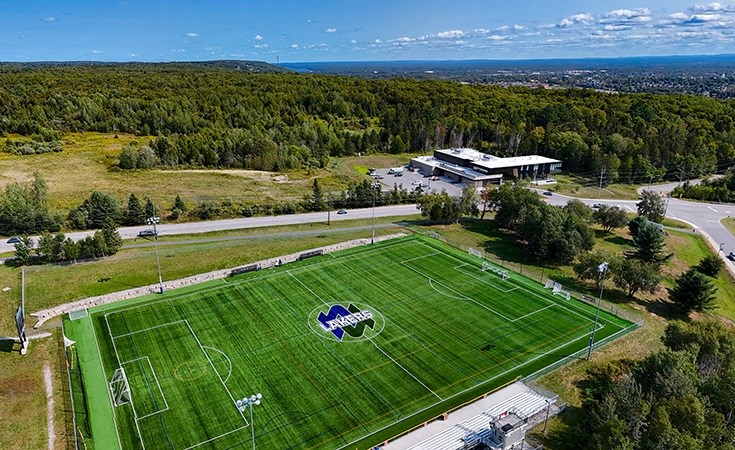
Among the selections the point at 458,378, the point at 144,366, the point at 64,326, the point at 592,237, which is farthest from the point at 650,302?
the point at 64,326

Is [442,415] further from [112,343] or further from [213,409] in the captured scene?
[112,343]

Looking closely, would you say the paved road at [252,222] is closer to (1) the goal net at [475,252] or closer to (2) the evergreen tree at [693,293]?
(1) the goal net at [475,252]

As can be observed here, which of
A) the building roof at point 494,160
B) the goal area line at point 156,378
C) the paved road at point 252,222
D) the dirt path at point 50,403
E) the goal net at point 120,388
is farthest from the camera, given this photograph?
the building roof at point 494,160

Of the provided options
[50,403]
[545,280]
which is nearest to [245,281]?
[50,403]

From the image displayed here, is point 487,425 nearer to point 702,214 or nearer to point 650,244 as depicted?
point 650,244

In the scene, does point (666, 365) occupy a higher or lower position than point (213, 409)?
higher

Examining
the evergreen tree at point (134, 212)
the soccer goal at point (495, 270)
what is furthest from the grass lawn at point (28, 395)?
the soccer goal at point (495, 270)

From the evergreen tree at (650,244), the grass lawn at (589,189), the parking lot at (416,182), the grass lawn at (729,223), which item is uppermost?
the evergreen tree at (650,244)
